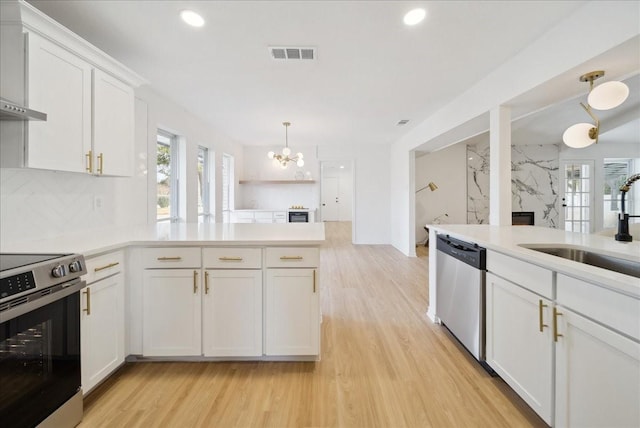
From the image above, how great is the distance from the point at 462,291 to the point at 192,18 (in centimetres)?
274

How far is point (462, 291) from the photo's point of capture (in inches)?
84.7

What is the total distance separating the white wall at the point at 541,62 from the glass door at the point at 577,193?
378cm

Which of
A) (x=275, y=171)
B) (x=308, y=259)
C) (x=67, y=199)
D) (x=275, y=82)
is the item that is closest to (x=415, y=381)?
(x=308, y=259)

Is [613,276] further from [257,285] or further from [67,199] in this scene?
[67,199]

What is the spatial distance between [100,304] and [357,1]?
8.01ft

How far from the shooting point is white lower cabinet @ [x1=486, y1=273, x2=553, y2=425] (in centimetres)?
137

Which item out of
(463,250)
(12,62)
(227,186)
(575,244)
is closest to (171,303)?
Result: (12,62)

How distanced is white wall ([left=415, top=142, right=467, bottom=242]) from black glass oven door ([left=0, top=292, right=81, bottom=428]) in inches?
261

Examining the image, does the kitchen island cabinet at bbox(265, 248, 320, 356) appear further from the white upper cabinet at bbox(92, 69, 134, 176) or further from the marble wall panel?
the marble wall panel

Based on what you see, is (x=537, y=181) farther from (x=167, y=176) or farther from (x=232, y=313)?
(x=167, y=176)

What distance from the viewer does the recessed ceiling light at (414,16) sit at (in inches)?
77.4

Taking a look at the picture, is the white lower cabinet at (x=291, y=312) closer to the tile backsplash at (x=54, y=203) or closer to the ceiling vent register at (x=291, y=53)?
the tile backsplash at (x=54, y=203)

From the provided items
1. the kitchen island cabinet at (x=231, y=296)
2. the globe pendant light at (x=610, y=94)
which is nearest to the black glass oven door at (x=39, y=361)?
the kitchen island cabinet at (x=231, y=296)

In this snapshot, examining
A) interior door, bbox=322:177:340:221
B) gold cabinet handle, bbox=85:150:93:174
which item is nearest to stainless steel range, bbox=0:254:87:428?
gold cabinet handle, bbox=85:150:93:174
